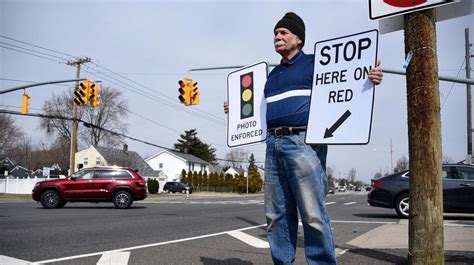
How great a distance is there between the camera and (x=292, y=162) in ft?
10.5

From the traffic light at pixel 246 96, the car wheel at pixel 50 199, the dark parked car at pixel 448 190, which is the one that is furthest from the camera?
the car wheel at pixel 50 199

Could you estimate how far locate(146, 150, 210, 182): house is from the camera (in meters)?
86.0

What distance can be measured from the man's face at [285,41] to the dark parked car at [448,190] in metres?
8.85

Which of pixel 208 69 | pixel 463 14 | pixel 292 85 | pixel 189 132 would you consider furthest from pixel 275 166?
pixel 189 132

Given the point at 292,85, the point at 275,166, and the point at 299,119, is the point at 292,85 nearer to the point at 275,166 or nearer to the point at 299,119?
the point at 299,119

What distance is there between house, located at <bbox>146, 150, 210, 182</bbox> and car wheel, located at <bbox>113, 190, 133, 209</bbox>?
6676 centimetres

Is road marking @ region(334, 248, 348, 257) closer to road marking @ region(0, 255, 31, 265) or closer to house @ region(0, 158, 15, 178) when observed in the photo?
road marking @ region(0, 255, 31, 265)

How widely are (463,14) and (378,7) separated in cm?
56

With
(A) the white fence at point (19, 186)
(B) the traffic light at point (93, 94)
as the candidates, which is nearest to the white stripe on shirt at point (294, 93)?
(B) the traffic light at point (93, 94)

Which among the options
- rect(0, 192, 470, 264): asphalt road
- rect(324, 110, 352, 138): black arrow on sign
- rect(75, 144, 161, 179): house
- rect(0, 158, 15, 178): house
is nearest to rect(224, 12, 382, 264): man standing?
rect(324, 110, 352, 138): black arrow on sign

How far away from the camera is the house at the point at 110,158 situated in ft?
212

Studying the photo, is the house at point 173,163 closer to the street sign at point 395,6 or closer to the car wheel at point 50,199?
the car wheel at point 50,199

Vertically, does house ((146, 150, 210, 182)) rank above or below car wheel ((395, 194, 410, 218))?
above

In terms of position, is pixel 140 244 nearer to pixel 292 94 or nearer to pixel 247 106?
pixel 247 106
